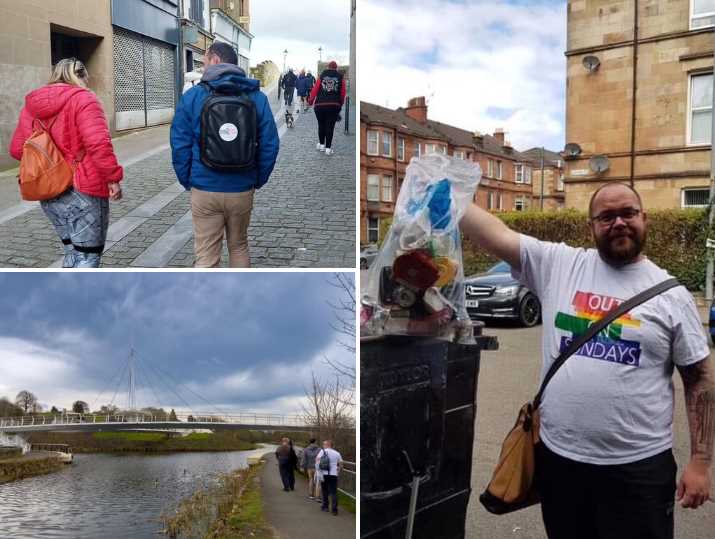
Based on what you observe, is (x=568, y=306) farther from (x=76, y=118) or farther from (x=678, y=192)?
(x=678, y=192)

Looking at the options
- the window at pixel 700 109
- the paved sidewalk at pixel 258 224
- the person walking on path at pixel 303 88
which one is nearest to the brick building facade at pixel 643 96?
the window at pixel 700 109

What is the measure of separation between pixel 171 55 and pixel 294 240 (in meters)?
8.87

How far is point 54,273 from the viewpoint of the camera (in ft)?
9.18

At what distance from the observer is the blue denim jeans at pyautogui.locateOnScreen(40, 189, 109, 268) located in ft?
11.6

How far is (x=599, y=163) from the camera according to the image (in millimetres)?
16891

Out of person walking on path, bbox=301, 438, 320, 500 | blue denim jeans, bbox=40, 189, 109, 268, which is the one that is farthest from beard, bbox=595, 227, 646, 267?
blue denim jeans, bbox=40, 189, 109, 268

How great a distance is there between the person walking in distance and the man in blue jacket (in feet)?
3.29

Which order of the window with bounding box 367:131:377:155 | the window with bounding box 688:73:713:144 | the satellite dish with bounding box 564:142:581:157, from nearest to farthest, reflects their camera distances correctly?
the window with bounding box 367:131:377:155 < the window with bounding box 688:73:713:144 < the satellite dish with bounding box 564:142:581:157

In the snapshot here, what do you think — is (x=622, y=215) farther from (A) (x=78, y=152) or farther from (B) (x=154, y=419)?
(A) (x=78, y=152)

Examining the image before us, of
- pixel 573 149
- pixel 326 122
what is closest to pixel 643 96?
pixel 573 149

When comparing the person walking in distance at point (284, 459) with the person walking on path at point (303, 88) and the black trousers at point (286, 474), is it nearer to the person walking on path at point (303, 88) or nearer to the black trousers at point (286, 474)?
the black trousers at point (286, 474)

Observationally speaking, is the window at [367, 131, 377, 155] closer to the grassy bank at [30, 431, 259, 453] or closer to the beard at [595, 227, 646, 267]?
the grassy bank at [30, 431, 259, 453]

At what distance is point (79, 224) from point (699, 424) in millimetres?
2810

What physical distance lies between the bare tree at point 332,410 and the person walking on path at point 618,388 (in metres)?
0.69
